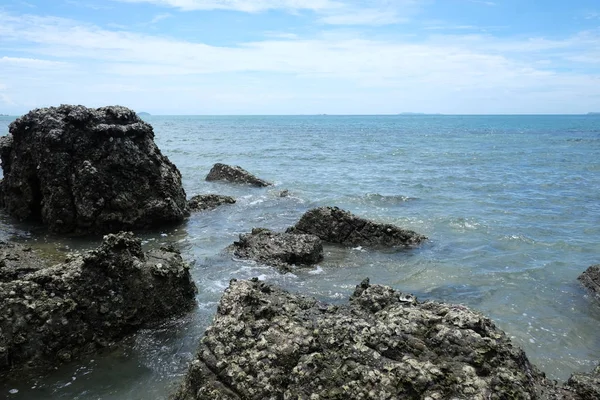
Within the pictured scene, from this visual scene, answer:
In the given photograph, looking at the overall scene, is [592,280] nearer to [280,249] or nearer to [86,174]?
[280,249]

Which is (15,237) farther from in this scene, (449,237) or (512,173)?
(512,173)

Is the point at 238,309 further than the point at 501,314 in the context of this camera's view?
No

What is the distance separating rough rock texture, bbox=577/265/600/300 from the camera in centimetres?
1062

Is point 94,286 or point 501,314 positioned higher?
point 94,286

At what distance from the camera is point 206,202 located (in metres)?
19.0

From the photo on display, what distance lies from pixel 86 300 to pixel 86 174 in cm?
760

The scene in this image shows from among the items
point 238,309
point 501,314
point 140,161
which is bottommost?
point 501,314

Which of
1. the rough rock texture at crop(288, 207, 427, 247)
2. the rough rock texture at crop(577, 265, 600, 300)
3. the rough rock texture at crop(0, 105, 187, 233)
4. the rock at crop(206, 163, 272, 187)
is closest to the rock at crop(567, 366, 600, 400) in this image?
the rough rock texture at crop(577, 265, 600, 300)

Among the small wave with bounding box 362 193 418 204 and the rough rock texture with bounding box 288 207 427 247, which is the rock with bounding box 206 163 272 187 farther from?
the rough rock texture with bounding box 288 207 427 247

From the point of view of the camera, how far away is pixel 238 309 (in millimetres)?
6035

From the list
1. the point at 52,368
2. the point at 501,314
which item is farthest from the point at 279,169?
the point at 52,368

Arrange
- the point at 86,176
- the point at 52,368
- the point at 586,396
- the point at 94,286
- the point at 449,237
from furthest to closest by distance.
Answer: the point at 449,237, the point at 86,176, the point at 94,286, the point at 52,368, the point at 586,396

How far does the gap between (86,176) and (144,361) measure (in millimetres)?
8839

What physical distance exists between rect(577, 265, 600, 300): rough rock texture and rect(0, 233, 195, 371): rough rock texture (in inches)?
362
